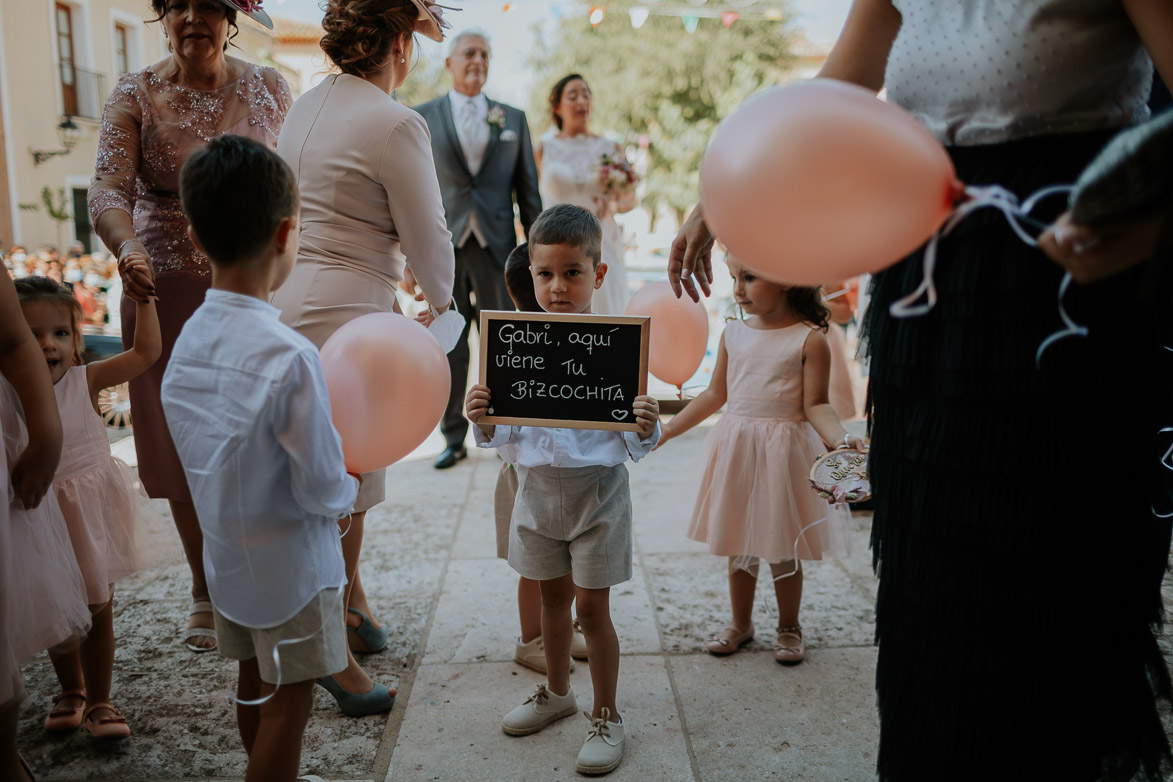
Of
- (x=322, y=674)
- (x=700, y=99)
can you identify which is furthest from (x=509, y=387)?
(x=700, y=99)

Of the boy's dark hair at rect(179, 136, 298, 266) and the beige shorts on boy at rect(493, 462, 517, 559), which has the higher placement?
the boy's dark hair at rect(179, 136, 298, 266)

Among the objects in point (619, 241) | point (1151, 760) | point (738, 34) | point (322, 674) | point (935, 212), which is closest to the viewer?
point (935, 212)

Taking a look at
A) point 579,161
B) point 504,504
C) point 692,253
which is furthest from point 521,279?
point 579,161

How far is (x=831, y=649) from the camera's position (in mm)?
2891

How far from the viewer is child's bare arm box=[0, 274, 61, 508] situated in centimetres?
182

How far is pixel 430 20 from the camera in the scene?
247 centimetres

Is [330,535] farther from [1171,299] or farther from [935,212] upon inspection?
[1171,299]

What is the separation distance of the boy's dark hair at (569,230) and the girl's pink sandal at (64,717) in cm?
186

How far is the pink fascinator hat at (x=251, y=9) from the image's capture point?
2.66 metres

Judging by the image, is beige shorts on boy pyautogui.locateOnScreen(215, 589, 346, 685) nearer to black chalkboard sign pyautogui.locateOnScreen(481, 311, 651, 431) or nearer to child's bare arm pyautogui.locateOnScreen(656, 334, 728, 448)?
black chalkboard sign pyautogui.locateOnScreen(481, 311, 651, 431)

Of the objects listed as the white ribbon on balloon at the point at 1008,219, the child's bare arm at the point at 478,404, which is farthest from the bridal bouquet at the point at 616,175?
the white ribbon on balloon at the point at 1008,219

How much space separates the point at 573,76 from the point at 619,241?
46.3 inches

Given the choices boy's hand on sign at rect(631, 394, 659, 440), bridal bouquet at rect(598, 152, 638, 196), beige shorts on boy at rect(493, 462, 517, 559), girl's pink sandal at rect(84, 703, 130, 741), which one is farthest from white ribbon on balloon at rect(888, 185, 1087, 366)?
bridal bouquet at rect(598, 152, 638, 196)

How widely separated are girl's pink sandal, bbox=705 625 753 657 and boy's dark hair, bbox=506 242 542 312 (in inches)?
50.3
